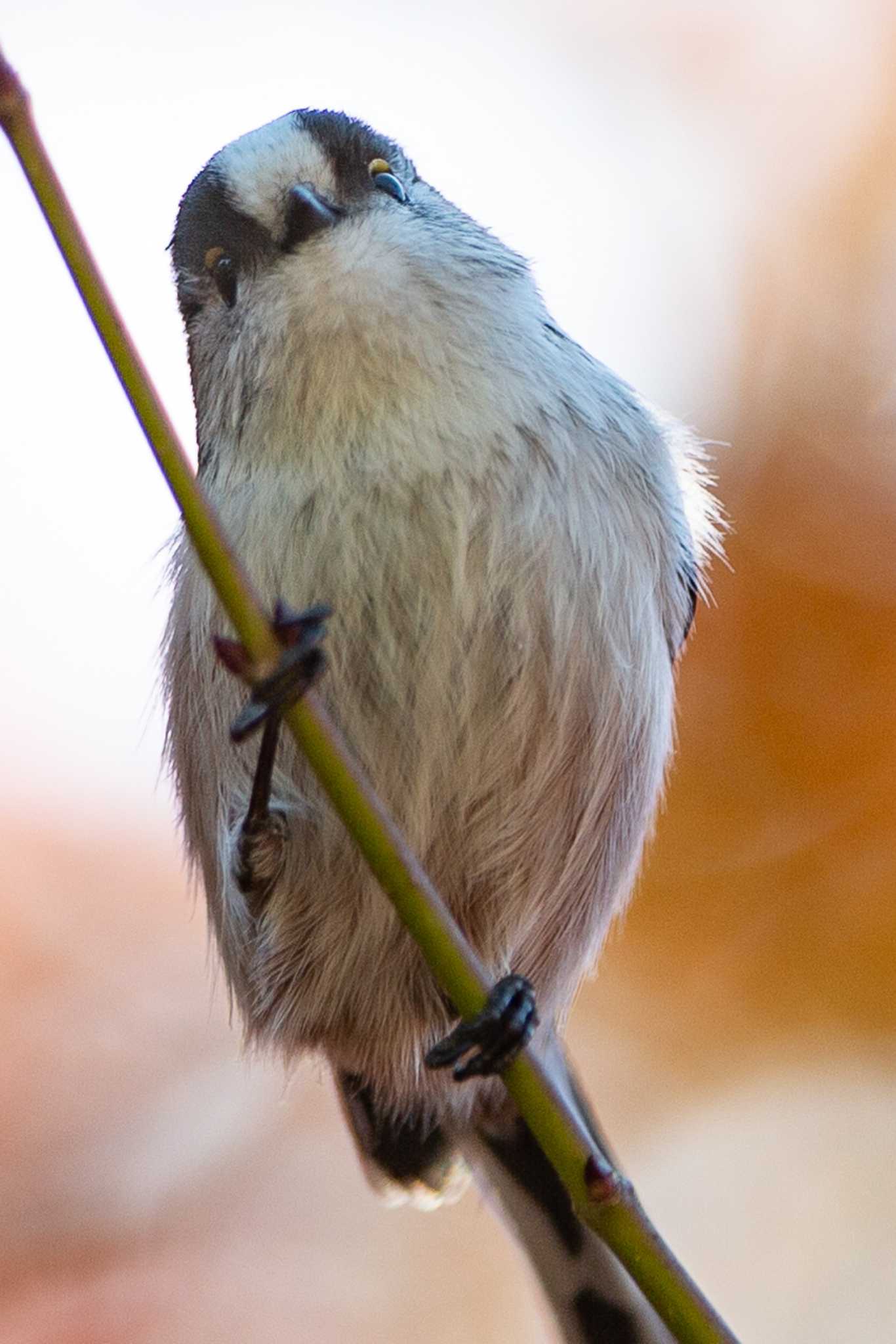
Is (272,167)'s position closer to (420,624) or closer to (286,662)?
(420,624)

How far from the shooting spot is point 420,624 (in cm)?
141

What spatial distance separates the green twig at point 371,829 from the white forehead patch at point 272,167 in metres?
0.82

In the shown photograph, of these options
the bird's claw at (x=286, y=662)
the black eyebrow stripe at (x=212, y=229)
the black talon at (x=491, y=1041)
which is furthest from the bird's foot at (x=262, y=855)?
the black eyebrow stripe at (x=212, y=229)

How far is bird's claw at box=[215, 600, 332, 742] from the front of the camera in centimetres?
81

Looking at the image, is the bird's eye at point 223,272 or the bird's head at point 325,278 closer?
the bird's head at point 325,278

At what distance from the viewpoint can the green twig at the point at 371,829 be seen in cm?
73

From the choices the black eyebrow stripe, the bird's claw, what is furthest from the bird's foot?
the black eyebrow stripe

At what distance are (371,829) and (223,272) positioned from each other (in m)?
0.97

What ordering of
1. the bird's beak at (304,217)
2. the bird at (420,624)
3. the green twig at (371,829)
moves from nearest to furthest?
the green twig at (371,829) < the bird at (420,624) < the bird's beak at (304,217)

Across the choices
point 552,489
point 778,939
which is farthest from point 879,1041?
point 552,489

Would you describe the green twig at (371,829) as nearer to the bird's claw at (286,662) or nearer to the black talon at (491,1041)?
the bird's claw at (286,662)

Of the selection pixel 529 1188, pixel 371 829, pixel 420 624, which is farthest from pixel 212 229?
pixel 529 1188

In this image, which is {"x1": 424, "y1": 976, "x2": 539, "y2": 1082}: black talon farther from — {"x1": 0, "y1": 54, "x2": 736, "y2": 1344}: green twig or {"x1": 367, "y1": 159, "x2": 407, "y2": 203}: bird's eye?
{"x1": 367, "y1": 159, "x2": 407, "y2": 203}: bird's eye

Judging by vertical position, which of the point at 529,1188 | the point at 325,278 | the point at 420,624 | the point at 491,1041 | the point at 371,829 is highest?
the point at 325,278
